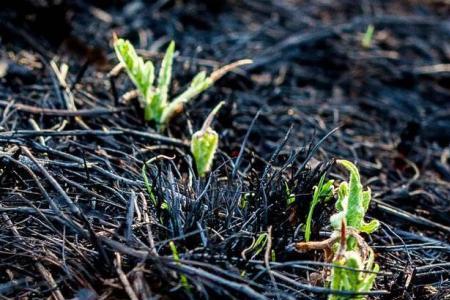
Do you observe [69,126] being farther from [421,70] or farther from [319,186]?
[421,70]

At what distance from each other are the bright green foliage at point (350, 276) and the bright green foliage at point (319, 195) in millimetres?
141

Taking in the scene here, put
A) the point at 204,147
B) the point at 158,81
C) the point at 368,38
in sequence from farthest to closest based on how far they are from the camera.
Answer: the point at 368,38 < the point at 158,81 < the point at 204,147

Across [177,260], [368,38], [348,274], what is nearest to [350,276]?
[348,274]

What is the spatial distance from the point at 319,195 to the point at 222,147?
24.5 inches

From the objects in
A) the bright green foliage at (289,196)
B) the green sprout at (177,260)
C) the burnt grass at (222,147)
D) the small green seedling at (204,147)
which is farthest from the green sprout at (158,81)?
the green sprout at (177,260)

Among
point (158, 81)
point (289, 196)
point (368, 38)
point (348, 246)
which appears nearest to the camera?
point (348, 246)

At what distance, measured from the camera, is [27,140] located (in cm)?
173

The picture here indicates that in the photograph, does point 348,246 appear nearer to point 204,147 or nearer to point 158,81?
point 204,147

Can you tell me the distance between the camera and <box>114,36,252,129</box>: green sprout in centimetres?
194

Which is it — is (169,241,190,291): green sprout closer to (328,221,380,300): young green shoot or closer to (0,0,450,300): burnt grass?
(0,0,450,300): burnt grass

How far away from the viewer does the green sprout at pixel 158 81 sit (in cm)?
194

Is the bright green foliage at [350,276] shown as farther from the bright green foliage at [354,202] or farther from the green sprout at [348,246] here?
the bright green foliage at [354,202]

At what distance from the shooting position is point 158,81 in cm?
201

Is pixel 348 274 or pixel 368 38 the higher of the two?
pixel 368 38
